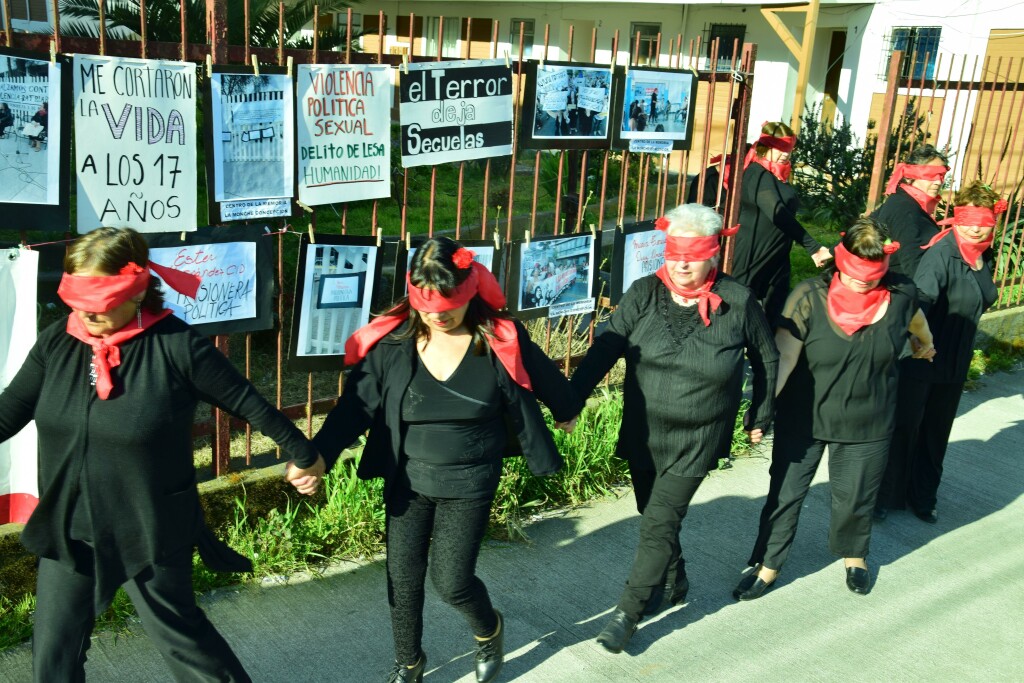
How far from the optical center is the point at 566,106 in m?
5.30

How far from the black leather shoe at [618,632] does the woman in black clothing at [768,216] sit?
3.02 meters

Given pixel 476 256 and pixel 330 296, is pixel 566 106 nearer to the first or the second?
pixel 476 256

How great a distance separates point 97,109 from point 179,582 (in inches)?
67.4

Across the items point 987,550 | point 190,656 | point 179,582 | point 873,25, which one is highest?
point 873,25

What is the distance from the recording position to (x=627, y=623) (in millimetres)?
4141

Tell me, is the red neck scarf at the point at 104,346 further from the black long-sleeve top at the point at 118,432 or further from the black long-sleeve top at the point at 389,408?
the black long-sleeve top at the point at 389,408

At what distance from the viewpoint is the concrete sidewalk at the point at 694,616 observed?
3988mm

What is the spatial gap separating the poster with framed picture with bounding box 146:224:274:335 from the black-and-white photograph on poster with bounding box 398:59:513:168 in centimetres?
83

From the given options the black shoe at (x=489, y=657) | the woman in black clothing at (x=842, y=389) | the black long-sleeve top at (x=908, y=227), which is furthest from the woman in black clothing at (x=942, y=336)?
the black shoe at (x=489, y=657)

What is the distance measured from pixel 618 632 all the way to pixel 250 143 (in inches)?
96.1

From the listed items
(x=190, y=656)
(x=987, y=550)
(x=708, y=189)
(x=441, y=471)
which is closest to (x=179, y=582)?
(x=190, y=656)

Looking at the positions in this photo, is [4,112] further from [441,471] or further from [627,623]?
[627,623]

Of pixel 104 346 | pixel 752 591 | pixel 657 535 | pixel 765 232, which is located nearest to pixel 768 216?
pixel 765 232

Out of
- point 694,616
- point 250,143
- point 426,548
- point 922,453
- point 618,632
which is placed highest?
point 250,143
